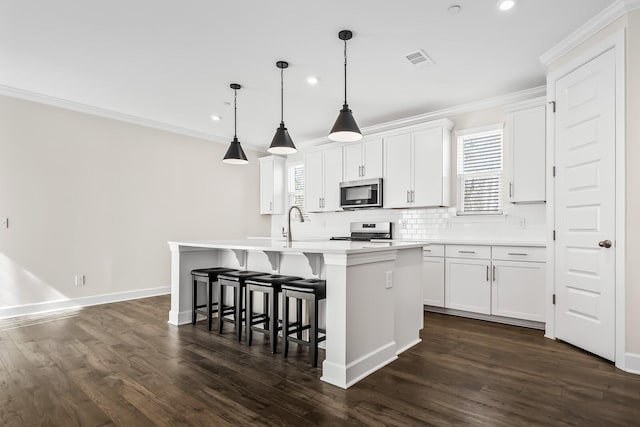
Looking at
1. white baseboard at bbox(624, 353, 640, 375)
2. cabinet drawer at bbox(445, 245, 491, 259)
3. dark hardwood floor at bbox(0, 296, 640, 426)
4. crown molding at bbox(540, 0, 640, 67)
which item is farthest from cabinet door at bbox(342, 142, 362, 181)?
white baseboard at bbox(624, 353, 640, 375)

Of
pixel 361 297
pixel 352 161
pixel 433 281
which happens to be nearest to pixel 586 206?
pixel 433 281

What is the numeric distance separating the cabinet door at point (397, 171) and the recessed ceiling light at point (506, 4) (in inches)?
95.2

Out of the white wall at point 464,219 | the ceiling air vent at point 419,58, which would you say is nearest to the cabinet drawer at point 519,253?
the white wall at point 464,219

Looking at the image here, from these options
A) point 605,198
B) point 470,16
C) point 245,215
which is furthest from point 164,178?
point 605,198

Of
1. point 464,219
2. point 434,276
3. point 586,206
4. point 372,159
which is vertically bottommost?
point 434,276

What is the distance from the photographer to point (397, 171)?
514cm

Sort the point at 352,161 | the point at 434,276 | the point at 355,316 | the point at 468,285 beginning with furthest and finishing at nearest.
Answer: the point at 352,161 → the point at 434,276 → the point at 468,285 → the point at 355,316

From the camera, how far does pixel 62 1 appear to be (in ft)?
8.45

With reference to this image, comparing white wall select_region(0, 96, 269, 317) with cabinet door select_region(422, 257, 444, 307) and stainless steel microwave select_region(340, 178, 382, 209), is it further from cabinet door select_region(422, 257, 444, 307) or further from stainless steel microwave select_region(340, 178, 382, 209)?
cabinet door select_region(422, 257, 444, 307)

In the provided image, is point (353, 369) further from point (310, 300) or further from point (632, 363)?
point (632, 363)

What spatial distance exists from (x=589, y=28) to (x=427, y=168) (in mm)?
2260

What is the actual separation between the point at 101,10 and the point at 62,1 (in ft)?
0.81

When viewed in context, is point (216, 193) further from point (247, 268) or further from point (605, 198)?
point (605, 198)

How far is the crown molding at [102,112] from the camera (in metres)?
4.25
